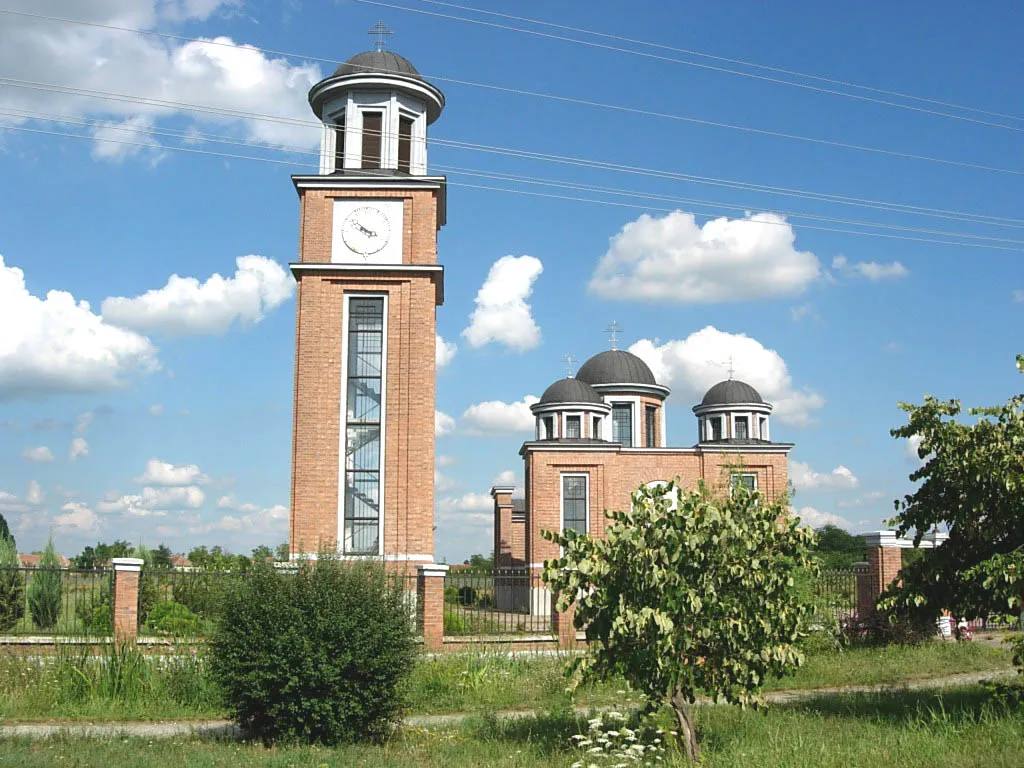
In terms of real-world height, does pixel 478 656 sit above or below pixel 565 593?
below

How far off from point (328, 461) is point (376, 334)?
10.00 feet

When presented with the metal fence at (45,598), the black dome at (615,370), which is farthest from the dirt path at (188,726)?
the black dome at (615,370)

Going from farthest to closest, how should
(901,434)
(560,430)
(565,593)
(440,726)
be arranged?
(560,430) < (440,726) < (901,434) < (565,593)

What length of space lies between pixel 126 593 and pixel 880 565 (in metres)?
13.5

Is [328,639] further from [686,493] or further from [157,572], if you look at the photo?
[157,572]

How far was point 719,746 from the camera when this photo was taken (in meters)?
9.25

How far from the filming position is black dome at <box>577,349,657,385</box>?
3888 cm

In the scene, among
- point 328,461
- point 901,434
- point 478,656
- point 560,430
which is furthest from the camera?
point 560,430

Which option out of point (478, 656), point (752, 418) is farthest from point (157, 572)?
point (752, 418)

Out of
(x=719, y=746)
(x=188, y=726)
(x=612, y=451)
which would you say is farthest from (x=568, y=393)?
(x=719, y=746)

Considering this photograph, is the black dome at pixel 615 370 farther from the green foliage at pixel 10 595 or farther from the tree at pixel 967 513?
the tree at pixel 967 513

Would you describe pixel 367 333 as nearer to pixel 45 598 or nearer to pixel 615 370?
pixel 45 598

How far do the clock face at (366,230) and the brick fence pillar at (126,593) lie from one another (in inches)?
380

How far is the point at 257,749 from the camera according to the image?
9.36m
